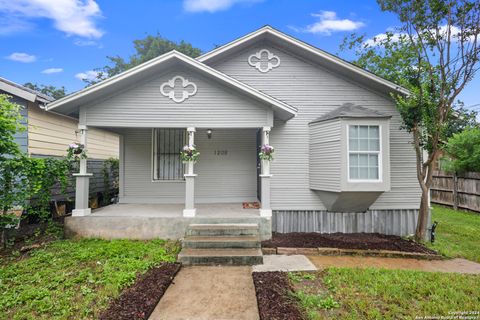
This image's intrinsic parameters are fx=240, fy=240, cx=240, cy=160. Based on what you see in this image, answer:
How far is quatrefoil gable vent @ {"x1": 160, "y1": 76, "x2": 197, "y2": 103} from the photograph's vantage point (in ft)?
18.8

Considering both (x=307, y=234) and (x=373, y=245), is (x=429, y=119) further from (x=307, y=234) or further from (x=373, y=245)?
(x=307, y=234)

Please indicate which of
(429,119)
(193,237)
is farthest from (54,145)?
(429,119)

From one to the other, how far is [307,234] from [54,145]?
797cm

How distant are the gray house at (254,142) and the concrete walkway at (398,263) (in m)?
1.45

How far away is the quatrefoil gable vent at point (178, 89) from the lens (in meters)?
5.73

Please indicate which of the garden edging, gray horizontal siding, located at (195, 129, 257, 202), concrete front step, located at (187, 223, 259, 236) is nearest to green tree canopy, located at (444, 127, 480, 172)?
the garden edging

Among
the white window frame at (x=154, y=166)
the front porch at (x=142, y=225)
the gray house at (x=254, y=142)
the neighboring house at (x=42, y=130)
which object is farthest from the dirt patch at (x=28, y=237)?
the white window frame at (x=154, y=166)

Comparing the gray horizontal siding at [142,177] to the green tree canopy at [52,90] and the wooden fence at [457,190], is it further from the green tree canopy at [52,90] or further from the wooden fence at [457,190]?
the green tree canopy at [52,90]

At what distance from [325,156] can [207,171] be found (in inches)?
138

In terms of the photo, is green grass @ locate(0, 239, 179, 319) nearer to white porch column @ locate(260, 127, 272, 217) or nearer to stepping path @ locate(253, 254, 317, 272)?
stepping path @ locate(253, 254, 317, 272)

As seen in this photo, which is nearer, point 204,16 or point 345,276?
point 345,276

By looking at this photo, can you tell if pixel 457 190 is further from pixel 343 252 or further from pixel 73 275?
pixel 73 275

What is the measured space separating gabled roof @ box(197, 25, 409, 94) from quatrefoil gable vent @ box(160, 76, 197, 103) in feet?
3.81

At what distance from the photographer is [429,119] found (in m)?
5.42
